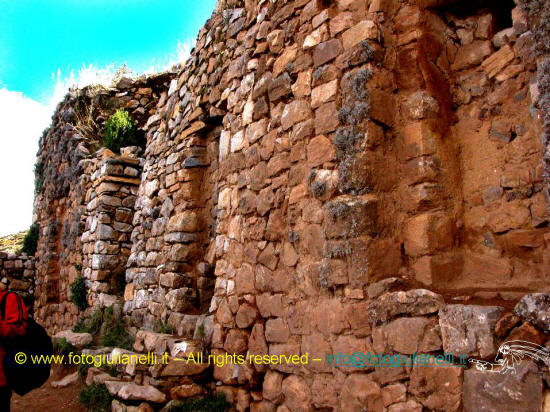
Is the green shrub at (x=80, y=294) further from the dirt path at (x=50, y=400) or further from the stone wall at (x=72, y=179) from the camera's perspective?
the dirt path at (x=50, y=400)

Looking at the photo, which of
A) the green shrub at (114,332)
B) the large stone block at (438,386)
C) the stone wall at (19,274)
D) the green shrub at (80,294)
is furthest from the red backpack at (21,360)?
the stone wall at (19,274)

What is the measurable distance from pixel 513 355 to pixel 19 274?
11.2 m

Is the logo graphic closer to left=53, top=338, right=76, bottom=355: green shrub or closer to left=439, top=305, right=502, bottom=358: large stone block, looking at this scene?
left=439, top=305, right=502, bottom=358: large stone block

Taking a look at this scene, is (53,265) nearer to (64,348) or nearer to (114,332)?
(64,348)

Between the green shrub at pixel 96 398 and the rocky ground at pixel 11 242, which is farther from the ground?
the rocky ground at pixel 11 242

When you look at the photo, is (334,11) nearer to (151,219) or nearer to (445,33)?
(445,33)

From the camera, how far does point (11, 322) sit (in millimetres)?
2908

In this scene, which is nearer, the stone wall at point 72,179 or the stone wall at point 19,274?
the stone wall at point 72,179

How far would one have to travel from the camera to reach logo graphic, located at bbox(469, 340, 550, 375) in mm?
1787

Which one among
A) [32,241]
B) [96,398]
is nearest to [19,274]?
[32,241]

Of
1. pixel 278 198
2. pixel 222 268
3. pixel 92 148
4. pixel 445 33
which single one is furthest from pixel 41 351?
pixel 92 148

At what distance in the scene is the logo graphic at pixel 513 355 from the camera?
1.79 meters

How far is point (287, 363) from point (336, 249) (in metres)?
0.88

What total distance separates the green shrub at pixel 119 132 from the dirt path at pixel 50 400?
13.0 ft
